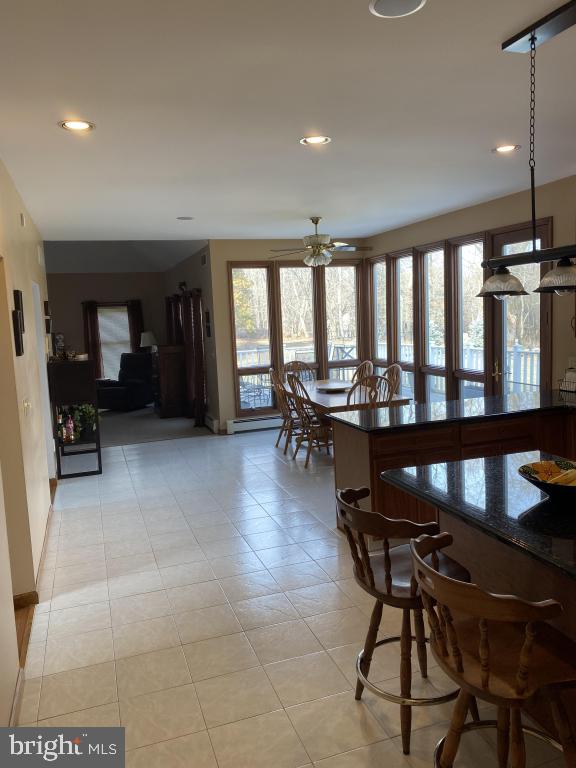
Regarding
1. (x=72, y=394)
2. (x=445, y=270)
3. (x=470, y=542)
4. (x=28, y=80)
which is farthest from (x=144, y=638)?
(x=445, y=270)

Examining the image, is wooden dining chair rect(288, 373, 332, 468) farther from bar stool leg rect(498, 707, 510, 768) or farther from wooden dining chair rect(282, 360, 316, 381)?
bar stool leg rect(498, 707, 510, 768)

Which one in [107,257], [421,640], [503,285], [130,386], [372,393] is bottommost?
[421,640]

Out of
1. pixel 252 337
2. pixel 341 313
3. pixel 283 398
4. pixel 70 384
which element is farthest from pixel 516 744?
pixel 341 313

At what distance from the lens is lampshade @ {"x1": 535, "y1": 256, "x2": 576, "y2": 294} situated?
244 cm

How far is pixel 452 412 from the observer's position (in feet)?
12.9

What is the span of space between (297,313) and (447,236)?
2.47 meters

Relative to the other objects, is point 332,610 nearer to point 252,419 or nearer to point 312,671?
point 312,671

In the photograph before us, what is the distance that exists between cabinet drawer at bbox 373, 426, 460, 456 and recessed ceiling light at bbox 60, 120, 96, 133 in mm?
2370

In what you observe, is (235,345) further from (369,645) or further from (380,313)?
(369,645)

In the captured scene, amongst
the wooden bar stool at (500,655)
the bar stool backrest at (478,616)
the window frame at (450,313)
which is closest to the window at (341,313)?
the window frame at (450,313)

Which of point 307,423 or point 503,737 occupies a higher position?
point 307,423

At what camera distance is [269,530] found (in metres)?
4.25

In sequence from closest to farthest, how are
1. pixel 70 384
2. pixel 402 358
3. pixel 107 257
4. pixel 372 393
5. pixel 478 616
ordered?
pixel 478 616 → pixel 372 393 → pixel 70 384 → pixel 402 358 → pixel 107 257

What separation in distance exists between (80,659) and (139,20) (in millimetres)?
2704
